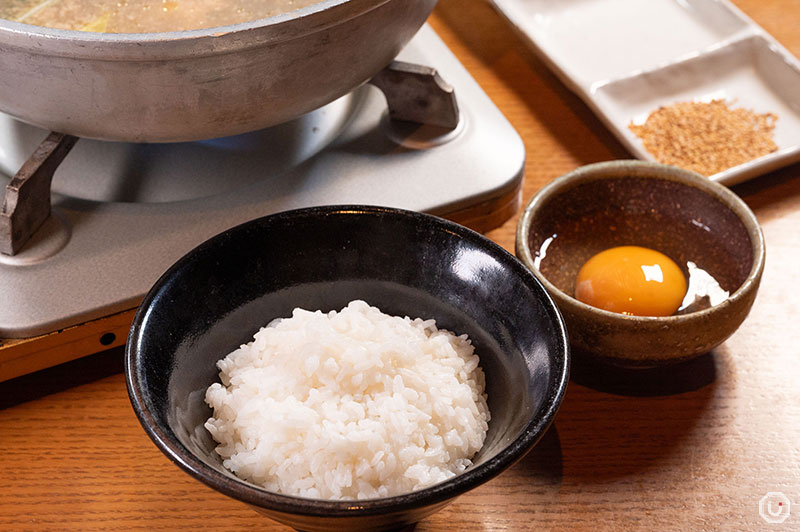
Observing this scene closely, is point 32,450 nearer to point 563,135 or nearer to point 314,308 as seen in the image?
point 314,308

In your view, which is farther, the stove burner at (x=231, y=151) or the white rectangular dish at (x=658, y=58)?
the white rectangular dish at (x=658, y=58)

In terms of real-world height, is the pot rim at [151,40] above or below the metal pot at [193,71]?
above

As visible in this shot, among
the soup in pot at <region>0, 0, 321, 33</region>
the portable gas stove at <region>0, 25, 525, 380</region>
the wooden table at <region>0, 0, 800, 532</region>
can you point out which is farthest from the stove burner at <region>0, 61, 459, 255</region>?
the wooden table at <region>0, 0, 800, 532</region>

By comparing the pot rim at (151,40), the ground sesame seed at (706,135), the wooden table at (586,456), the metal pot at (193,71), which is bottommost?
the wooden table at (586,456)

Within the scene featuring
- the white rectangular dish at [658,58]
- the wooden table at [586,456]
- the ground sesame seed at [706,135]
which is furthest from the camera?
the white rectangular dish at [658,58]

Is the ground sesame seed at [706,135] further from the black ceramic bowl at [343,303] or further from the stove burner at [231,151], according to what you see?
the black ceramic bowl at [343,303]

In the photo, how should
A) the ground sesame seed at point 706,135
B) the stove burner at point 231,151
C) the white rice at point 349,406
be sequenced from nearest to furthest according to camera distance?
1. the white rice at point 349,406
2. the stove burner at point 231,151
3. the ground sesame seed at point 706,135

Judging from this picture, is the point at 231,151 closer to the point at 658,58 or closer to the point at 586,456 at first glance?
the point at 586,456

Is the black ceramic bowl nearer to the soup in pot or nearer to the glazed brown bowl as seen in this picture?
the glazed brown bowl

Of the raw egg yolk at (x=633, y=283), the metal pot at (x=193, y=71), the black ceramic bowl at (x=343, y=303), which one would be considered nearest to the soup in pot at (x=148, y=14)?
the metal pot at (x=193, y=71)
